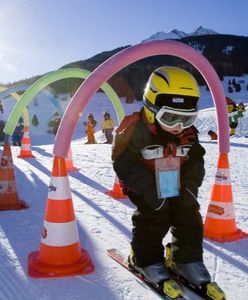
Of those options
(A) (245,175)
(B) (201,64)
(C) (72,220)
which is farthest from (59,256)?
(A) (245,175)

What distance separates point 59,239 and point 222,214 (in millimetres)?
1724

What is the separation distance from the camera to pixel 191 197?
3037mm

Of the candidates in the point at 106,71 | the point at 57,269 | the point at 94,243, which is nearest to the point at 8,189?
the point at 94,243

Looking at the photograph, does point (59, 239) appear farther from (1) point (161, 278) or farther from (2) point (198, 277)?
(2) point (198, 277)

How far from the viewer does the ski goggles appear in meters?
2.81

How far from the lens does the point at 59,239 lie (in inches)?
127

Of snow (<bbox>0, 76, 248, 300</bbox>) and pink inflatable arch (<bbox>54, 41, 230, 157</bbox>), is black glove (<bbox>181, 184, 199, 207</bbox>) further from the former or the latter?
pink inflatable arch (<bbox>54, 41, 230, 157</bbox>)

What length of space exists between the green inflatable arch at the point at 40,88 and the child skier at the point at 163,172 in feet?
9.81

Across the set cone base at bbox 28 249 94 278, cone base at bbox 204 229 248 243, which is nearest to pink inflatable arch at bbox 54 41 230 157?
cone base at bbox 28 249 94 278

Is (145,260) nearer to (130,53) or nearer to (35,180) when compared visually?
(130,53)

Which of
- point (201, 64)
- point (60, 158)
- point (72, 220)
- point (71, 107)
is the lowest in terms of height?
point (72, 220)

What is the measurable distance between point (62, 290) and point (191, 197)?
117 centimetres

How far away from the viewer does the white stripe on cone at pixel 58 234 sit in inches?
127

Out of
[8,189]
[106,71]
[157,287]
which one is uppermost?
[106,71]
